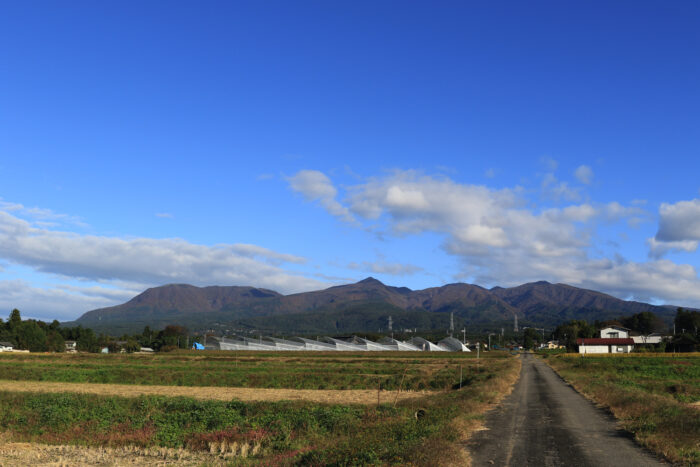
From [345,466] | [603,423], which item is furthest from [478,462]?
[603,423]

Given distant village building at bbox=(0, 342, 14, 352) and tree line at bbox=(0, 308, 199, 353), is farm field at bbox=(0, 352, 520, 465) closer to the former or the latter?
distant village building at bbox=(0, 342, 14, 352)

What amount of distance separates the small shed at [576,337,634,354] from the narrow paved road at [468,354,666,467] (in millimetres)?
131898

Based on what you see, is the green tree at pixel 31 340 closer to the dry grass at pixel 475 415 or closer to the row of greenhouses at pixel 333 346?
the row of greenhouses at pixel 333 346

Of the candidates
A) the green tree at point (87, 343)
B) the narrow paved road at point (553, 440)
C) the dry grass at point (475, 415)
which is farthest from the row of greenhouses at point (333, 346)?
the narrow paved road at point (553, 440)

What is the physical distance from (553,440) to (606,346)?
14849 cm

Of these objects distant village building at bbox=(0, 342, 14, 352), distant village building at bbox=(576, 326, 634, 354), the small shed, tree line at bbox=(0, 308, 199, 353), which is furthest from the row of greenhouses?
distant village building at bbox=(0, 342, 14, 352)

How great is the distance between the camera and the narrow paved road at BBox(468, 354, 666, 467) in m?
17.2

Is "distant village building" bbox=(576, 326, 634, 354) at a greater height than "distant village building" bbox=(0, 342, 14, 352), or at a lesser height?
greater

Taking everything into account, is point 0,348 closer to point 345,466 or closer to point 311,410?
point 311,410

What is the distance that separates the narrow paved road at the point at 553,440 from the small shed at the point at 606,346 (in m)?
132

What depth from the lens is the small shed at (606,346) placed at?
497 ft

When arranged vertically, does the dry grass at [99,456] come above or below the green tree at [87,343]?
above

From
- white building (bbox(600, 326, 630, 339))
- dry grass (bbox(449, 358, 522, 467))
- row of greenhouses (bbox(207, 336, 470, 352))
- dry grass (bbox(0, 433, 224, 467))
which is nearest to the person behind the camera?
dry grass (bbox(449, 358, 522, 467))

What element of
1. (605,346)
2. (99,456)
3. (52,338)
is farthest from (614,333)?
(99,456)
